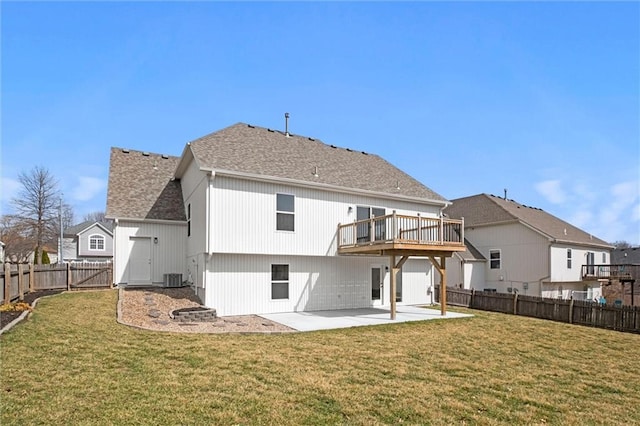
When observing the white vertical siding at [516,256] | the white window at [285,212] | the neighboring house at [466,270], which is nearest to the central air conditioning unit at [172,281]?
the white window at [285,212]

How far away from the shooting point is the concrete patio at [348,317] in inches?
472

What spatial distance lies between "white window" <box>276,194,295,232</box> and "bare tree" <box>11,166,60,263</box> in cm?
3057

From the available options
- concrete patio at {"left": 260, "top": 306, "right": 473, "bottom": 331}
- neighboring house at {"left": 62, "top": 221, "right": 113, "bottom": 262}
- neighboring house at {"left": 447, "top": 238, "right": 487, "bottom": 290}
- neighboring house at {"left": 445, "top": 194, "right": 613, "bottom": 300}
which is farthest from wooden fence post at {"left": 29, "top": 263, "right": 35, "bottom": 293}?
neighboring house at {"left": 62, "top": 221, "right": 113, "bottom": 262}

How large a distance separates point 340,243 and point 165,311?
697 centimetres

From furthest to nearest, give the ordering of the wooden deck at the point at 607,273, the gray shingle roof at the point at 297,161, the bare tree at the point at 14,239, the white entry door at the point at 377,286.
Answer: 1. the bare tree at the point at 14,239
2. the wooden deck at the point at 607,273
3. the white entry door at the point at 377,286
4. the gray shingle roof at the point at 297,161

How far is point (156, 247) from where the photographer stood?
17.0m

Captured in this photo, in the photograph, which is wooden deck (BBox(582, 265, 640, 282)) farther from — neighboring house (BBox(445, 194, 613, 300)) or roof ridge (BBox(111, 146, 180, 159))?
roof ridge (BBox(111, 146, 180, 159))

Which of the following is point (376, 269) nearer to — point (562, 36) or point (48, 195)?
point (562, 36)

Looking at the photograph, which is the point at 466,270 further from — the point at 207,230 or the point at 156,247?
the point at 156,247

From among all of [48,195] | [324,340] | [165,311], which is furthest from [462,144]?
[48,195]

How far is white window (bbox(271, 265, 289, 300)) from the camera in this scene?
14589 millimetres

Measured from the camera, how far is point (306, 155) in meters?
17.4

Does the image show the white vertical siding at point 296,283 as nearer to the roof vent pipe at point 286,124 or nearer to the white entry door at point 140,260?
the white entry door at point 140,260

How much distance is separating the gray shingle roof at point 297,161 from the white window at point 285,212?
2.66ft
